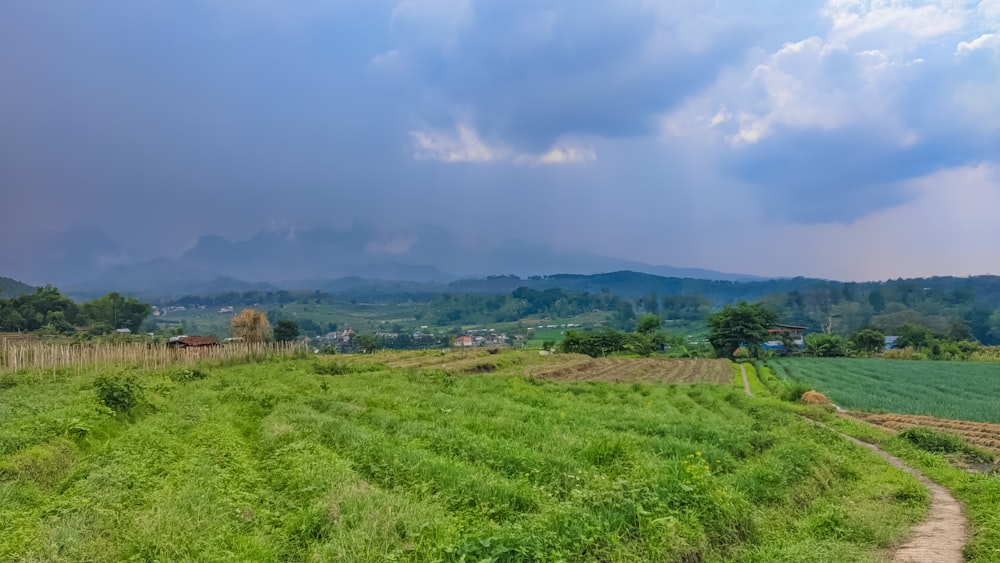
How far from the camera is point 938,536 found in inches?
307

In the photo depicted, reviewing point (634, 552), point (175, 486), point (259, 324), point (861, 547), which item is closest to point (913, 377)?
point (861, 547)

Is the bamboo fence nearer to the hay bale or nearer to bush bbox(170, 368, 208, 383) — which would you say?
bush bbox(170, 368, 208, 383)

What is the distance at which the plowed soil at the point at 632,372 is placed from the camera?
37469mm

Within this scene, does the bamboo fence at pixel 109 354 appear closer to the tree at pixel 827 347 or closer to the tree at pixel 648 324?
the tree at pixel 648 324

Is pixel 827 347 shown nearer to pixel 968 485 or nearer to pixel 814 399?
pixel 814 399

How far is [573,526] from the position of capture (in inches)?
250

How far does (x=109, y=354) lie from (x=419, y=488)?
92.1ft

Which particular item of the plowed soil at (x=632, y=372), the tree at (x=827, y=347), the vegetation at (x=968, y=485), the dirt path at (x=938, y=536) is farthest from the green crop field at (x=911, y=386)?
the dirt path at (x=938, y=536)

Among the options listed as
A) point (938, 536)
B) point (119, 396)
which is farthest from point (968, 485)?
point (119, 396)

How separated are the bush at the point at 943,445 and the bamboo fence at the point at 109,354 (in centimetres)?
3383

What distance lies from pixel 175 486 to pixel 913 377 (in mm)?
46960

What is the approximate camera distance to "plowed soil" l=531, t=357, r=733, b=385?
3747cm

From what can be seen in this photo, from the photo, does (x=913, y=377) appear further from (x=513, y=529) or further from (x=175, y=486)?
(x=175, y=486)

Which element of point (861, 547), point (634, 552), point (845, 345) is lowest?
point (845, 345)
